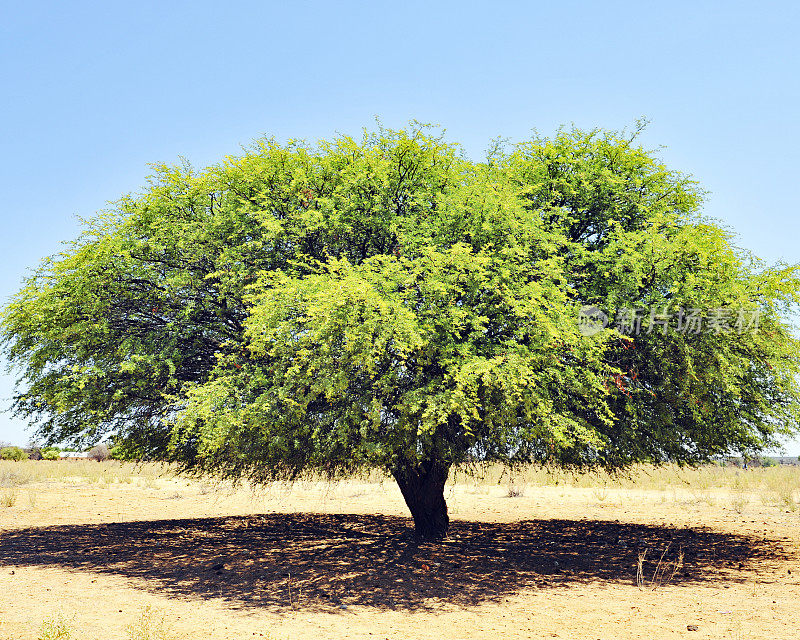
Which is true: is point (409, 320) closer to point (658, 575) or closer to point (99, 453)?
point (658, 575)

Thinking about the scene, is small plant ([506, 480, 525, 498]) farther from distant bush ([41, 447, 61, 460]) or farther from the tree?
distant bush ([41, 447, 61, 460])

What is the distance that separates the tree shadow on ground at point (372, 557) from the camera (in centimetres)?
1249

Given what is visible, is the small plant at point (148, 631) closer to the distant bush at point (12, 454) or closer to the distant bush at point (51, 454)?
the distant bush at point (51, 454)

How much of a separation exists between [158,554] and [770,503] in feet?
86.2

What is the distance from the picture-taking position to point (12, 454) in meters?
63.2

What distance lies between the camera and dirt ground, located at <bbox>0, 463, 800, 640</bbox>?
1002cm

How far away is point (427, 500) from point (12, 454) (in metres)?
59.9

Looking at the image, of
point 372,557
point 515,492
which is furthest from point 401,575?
point 515,492

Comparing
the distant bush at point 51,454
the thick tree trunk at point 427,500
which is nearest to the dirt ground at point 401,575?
the thick tree trunk at point 427,500

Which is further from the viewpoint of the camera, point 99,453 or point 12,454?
point 99,453

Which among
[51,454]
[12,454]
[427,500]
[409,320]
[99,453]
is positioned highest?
[409,320]

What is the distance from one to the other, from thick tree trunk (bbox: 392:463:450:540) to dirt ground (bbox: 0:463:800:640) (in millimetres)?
487

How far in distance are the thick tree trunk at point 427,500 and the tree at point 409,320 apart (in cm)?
7

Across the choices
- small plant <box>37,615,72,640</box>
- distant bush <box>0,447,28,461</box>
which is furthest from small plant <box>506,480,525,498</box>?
distant bush <box>0,447,28,461</box>
